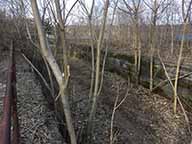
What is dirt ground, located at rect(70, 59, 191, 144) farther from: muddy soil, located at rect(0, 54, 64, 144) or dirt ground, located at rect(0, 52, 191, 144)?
muddy soil, located at rect(0, 54, 64, 144)

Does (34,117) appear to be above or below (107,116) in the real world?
above

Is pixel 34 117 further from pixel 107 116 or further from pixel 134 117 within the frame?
pixel 134 117

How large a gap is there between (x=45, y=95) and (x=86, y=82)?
2.84 meters

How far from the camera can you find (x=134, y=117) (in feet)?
19.4

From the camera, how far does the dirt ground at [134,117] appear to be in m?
4.75

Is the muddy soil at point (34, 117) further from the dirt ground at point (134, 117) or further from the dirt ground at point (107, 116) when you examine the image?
the dirt ground at point (134, 117)

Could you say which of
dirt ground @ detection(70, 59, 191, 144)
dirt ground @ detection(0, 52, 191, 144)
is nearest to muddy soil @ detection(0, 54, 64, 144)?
dirt ground @ detection(0, 52, 191, 144)

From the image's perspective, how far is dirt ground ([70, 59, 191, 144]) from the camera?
4754 mm

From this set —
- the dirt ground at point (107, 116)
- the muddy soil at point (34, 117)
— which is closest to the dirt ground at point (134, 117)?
the dirt ground at point (107, 116)

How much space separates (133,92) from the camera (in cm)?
761

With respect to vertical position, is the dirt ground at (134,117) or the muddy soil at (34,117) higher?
the muddy soil at (34,117)

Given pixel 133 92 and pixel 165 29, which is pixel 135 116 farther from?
pixel 165 29

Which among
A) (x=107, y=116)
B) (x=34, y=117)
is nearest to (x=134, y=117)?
(x=107, y=116)

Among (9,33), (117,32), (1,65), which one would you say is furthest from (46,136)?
(117,32)
